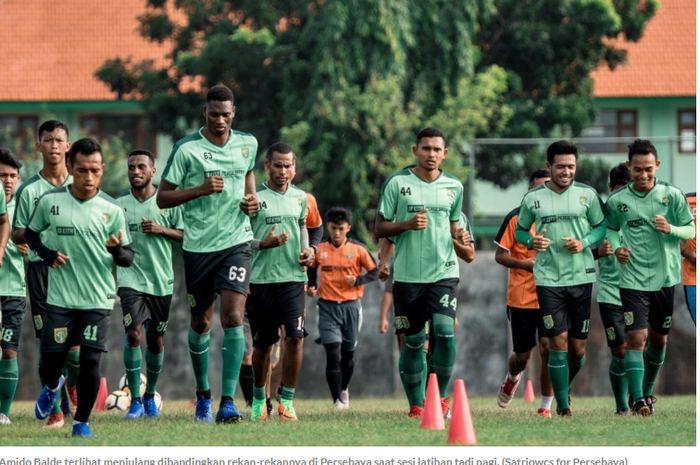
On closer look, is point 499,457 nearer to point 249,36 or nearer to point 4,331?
point 4,331

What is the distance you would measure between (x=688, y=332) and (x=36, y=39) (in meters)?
26.7

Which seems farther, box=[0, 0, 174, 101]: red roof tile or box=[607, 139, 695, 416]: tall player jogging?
box=[0, 0, 174, 101]: red roof tile

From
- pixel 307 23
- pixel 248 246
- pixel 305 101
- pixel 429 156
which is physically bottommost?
pixel 248 246

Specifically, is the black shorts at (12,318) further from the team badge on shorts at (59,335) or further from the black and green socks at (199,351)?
the team badge on shorts at (59,335)

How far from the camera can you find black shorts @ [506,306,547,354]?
1329 centimetres

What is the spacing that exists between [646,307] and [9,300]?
19.1ft

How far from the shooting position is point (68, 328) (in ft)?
32.2

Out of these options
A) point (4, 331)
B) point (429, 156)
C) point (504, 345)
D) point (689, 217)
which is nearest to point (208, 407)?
point (4, 331)

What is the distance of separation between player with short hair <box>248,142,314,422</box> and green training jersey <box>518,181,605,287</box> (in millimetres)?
2068

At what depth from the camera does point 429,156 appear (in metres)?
11.5

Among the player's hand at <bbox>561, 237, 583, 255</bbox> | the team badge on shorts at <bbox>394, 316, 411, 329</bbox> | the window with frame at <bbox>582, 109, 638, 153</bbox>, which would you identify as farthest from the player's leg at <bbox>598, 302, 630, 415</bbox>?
the window with frame at <bbox>582, 109, 638, 153</bbox>

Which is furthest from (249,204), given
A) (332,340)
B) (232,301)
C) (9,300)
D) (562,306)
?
(332,340)

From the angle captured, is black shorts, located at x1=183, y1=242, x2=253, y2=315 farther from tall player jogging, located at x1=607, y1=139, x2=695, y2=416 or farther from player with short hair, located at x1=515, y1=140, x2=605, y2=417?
tall player jogging, located at x1=607, y1=139, x2=695, y2=416

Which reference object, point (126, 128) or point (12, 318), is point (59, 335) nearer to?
point (12, 318)
